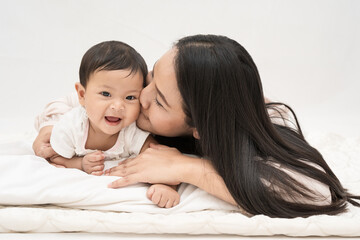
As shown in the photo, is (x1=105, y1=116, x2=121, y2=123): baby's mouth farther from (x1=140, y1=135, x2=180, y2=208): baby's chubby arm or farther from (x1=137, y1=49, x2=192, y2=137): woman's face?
(x1=140, y1=135, x2=180, y2=208): baby's chubby arm

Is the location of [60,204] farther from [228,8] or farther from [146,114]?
[228,8]

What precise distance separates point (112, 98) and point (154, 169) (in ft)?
1.21

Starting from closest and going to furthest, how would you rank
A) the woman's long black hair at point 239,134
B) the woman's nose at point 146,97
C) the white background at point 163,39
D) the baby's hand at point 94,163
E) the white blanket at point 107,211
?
1. the white blanket at point 107,211
2. the woman's long black hair at point 239,134
3. the woman's nose at point 146,97
4. the baby's hand at point 94,163
5. the white background at point 163,39

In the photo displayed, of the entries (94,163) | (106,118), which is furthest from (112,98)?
(94,163)

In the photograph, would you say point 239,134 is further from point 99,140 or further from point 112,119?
point 99,140

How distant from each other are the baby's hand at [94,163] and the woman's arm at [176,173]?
165 mm

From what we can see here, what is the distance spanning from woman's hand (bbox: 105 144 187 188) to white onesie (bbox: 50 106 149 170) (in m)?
0.16

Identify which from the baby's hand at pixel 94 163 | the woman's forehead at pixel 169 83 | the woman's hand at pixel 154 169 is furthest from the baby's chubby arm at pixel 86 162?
the woman's forehead at pixel 169 83

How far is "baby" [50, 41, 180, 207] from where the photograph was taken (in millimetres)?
2033

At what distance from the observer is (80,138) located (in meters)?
2.22

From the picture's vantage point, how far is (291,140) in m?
2.29

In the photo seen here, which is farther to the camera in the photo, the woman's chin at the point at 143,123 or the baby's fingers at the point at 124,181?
the woman's chin at the point at 143,123

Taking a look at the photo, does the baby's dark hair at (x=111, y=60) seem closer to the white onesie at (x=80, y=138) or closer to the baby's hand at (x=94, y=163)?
the white onesie at (x=80, y=138)

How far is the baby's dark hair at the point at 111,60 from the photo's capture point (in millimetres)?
2031
